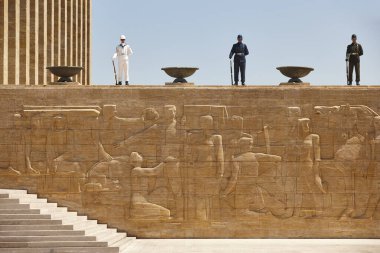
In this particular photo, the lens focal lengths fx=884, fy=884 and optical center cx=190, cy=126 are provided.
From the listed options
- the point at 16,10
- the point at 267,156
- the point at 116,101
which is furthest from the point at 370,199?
the point at 16,10

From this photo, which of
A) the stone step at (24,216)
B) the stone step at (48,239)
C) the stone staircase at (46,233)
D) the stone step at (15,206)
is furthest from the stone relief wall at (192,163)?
the stone step at (48,239)

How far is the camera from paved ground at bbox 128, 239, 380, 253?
20.7 meters

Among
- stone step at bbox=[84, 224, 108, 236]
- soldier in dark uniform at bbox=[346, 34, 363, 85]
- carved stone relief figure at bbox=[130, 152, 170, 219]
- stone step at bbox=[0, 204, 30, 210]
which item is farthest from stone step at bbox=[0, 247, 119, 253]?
soldier in dark uniform at bbox=[346, 34, 363, 85]

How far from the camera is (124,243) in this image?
70.4ft

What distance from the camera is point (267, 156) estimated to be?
74.7ft

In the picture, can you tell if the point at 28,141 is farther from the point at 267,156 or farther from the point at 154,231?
the point at 267,156

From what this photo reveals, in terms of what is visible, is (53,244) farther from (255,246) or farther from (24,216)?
(255,246)

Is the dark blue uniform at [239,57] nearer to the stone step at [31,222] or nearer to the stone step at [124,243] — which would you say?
the stone step at [124,243]

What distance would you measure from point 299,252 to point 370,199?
135 inches

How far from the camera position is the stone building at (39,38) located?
88.2ft

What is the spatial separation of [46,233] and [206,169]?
4.58m

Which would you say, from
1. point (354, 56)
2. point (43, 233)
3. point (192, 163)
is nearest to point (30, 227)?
point (43, 233)

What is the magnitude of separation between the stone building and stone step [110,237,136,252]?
674cm

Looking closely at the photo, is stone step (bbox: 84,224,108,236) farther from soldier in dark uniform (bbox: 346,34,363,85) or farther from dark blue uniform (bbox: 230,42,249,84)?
soldier in dark uniform (bbox: 346,34,363,85)
